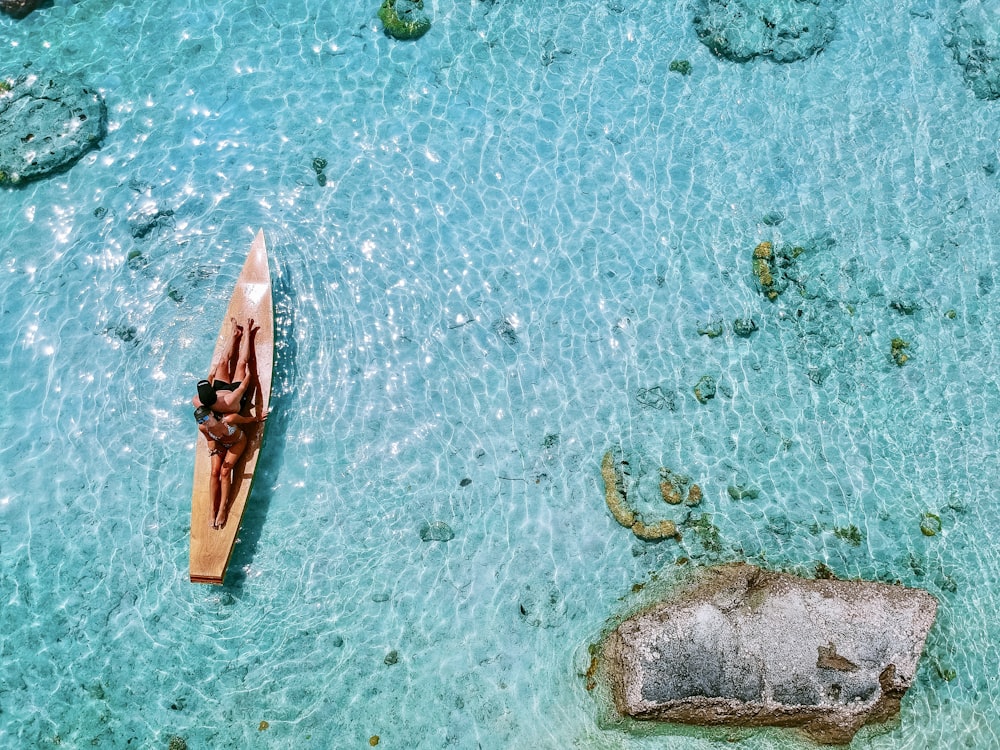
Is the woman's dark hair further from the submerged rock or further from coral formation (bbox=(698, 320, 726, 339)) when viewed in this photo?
coral formation (bbox=(698, 320, 726, 339))

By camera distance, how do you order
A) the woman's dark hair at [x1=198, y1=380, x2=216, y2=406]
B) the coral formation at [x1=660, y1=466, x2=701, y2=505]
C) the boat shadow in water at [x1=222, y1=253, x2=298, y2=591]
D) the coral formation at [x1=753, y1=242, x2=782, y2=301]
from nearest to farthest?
the woman's dark hair at [x1=198, y1=380, x2=216, y2=406], the boat shadow in water at [x1=222, y1=253, x2=298, y2=591], the coral formation at [x1=660, y1=466, x2=701, y2=505], the coral formation at [x1=753, y1=242, x2=782, y2=301]

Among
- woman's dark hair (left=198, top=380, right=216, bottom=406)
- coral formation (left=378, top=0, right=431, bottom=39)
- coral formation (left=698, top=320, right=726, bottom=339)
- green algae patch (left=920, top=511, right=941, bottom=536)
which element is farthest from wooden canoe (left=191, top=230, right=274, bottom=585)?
green algae patch (left=920, top=511, right=941, bottom=536)

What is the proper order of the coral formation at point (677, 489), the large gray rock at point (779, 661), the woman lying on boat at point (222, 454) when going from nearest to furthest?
1. the large gray rock at point (779, 661)
2. the woman lying on boat at point (222, 454)
3. the coral formation at point (677, 489)

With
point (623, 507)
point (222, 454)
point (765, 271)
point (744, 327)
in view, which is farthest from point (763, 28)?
point (222, 454)

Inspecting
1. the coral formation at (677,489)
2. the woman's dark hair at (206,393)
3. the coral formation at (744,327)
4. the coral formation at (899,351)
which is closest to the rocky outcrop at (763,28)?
the coral formation at (744,327)

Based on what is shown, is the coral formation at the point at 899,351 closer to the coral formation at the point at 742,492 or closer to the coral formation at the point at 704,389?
the coral formation at the point at 704,389
